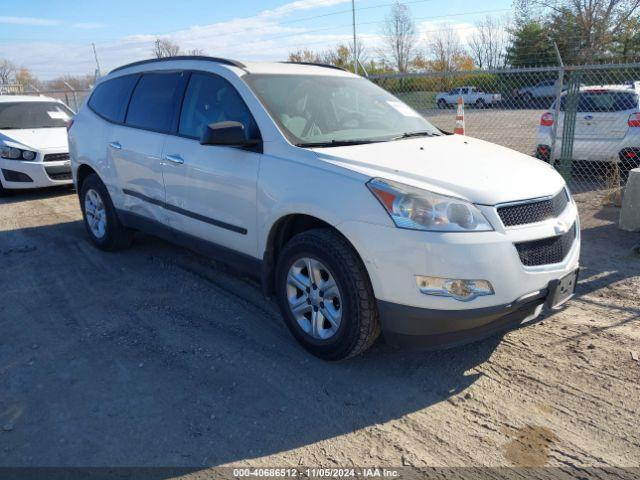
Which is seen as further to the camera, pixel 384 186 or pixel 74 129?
pixel 74 129

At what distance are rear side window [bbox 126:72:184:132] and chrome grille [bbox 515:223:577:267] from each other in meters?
3.03

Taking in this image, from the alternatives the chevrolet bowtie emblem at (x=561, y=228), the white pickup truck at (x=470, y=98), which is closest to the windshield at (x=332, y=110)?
the chevrolet bowtie emblem at (x=561, y=228)

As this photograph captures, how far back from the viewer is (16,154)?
8.32m

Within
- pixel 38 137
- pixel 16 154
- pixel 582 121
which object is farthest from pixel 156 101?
pixel 582 121

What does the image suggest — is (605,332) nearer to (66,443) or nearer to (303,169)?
(303,169)

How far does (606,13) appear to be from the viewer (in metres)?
30.7

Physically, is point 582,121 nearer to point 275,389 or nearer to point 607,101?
point 607,101

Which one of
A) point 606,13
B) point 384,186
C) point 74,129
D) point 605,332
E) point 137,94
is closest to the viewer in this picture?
point 384,186

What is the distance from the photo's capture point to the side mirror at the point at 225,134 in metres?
3.53

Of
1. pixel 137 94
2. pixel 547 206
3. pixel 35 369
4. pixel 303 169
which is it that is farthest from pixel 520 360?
pixel 137 94

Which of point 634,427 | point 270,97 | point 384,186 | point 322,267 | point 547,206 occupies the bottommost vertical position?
point 634,427

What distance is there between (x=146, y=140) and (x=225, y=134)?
1509 millimetres

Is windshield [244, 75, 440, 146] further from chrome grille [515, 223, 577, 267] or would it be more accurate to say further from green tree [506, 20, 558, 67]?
green tree [506, 20, 558, 67]

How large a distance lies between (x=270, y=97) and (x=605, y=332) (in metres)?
2.90
